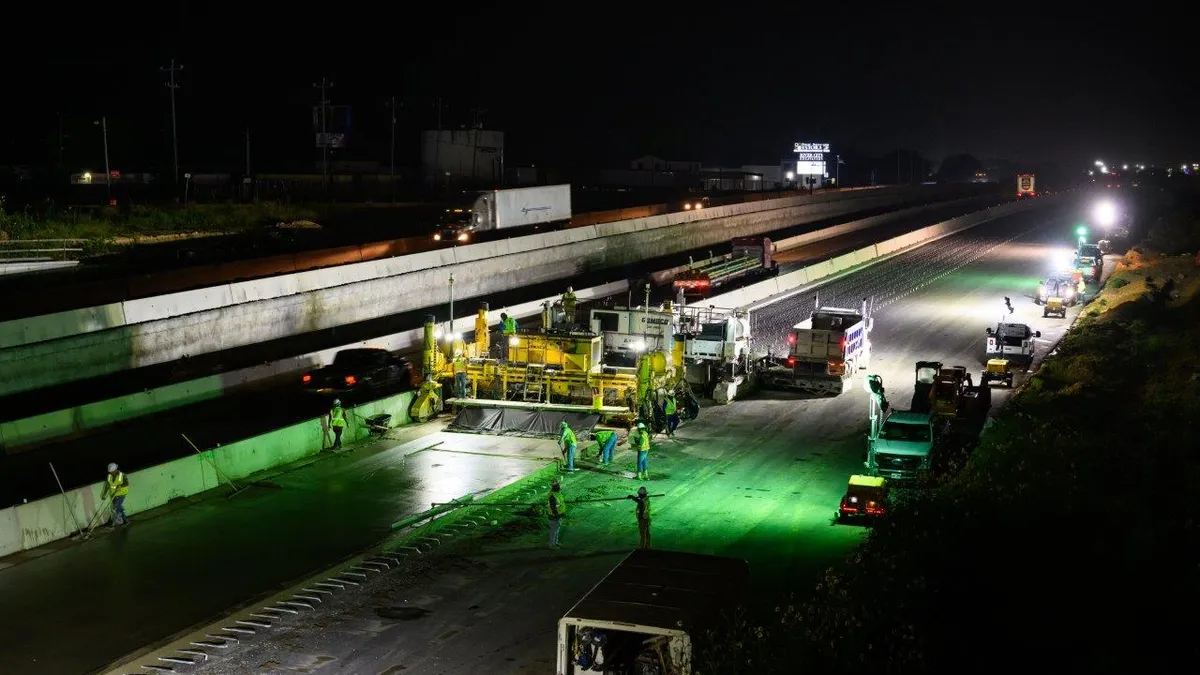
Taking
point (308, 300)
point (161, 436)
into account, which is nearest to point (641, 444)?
point (161, 436)

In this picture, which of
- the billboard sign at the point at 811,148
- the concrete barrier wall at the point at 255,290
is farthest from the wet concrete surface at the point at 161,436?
the billboard sign at the point at 811,148

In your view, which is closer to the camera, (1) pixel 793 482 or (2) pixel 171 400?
(1) pixel 793 482

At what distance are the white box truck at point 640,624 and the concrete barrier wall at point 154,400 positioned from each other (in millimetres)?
19569

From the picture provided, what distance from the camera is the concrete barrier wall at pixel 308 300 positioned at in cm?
3656

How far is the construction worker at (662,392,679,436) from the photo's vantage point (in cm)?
3127

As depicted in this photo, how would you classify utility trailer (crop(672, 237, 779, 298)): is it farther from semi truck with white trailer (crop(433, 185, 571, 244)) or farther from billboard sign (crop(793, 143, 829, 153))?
billboard sign (crop(793, 143, 829, 153))

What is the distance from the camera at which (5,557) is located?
21.8m

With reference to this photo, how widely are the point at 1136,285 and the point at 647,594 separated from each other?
51.5m

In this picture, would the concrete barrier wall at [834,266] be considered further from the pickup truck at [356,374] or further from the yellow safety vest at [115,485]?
the yellow safety vest at [115,485]

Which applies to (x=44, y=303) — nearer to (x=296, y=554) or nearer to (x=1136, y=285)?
(x=296, y=554)

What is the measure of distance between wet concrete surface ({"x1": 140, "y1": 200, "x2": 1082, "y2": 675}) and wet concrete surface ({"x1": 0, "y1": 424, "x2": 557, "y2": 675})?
1832 millimetres

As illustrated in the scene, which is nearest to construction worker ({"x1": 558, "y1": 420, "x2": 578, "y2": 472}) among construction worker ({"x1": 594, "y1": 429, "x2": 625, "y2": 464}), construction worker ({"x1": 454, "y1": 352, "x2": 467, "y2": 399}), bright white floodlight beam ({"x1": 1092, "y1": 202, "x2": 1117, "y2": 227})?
construction worker ({"x1": 594, "y1": 429, "x2": 625, "y2": 464})

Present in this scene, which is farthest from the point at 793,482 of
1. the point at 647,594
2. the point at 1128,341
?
the point at 1128,341

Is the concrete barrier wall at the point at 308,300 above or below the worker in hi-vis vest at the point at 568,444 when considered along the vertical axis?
above
